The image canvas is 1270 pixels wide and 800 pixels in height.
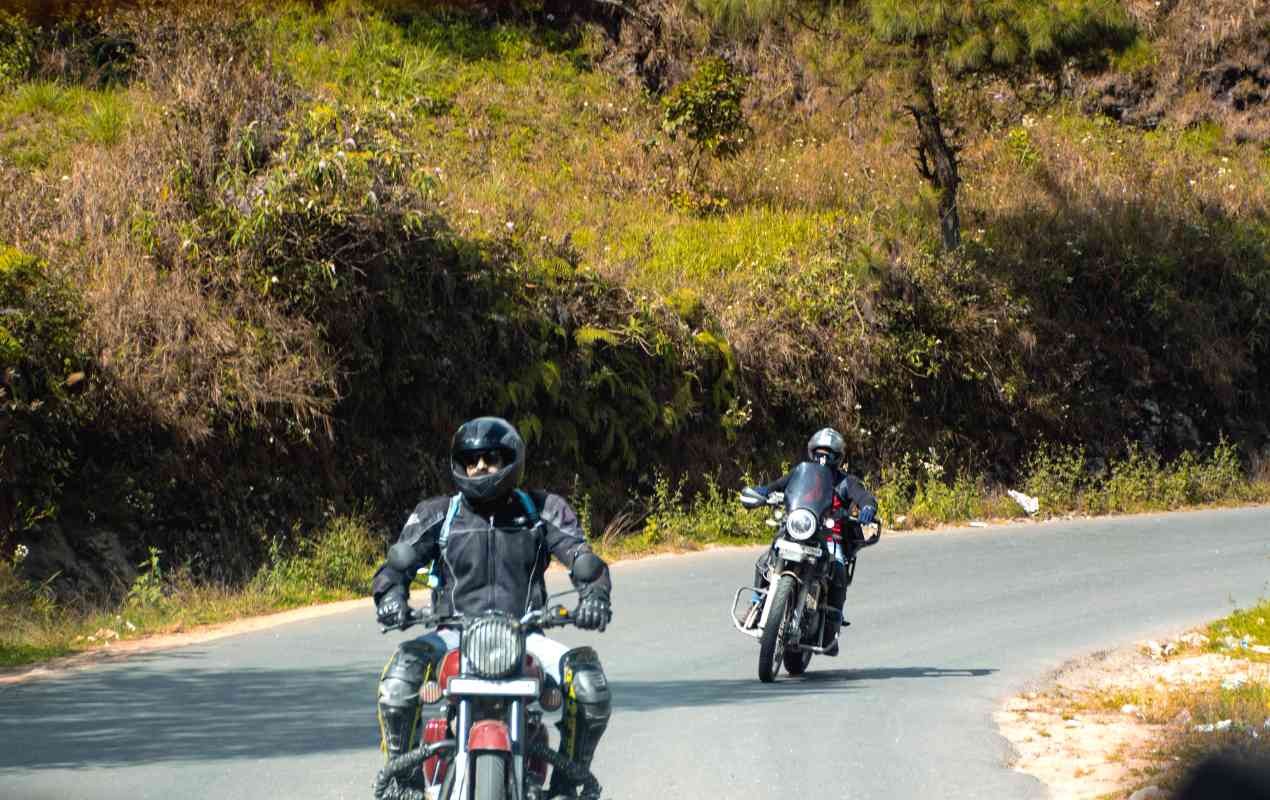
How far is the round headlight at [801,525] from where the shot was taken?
1148 centimetres

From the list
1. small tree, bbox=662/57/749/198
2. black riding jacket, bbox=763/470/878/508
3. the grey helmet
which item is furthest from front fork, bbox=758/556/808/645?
small tree, bbox=662/57/749/198

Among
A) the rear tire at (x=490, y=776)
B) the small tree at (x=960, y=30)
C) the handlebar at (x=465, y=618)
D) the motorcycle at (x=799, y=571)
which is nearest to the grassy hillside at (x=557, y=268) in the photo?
the small tree at (x=960, y=30)

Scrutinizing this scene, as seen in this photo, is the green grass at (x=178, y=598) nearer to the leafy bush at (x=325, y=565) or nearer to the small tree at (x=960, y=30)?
the leafy bush at (x=325, y=565)

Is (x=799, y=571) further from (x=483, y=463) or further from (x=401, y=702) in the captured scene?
(x=401, y=702)

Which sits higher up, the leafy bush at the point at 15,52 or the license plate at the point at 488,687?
the license plate at the point at 488,687

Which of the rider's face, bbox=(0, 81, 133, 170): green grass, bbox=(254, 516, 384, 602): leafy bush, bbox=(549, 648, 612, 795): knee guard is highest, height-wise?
the rider's face

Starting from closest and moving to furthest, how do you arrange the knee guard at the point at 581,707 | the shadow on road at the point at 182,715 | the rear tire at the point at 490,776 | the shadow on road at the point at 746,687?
the rear tire at the point at 490,776
the knee guard at the point at 581,707
the shadow on road at the point at 182,715
the shadow on road at the point at 746,687

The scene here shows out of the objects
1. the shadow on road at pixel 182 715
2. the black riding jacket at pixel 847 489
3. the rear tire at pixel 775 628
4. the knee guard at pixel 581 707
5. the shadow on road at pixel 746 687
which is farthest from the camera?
the black riding jacket at pixel 847 489

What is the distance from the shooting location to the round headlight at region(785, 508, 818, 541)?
11.5 meters

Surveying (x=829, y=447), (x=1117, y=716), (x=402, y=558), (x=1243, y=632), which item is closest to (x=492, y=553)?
(x=402, y=558)

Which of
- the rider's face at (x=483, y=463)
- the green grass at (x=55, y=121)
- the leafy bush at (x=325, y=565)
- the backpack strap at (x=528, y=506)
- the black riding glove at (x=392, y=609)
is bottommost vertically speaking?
the leafy bush at (x=325, y=565)

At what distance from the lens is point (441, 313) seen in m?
19.0

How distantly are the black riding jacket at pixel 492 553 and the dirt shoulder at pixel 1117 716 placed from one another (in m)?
2.96

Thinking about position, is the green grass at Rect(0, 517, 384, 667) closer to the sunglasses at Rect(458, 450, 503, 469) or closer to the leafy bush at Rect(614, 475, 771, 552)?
the leafy bush at Rect(614, 475, 771, 552)
